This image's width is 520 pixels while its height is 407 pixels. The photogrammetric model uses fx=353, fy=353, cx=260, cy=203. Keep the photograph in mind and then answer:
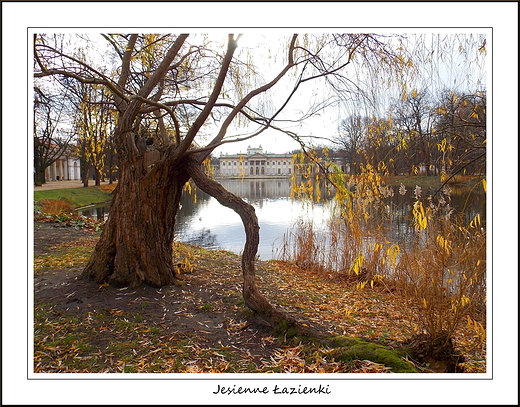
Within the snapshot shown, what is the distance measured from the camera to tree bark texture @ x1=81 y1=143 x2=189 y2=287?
3693 millimetres

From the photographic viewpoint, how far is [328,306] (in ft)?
13.3

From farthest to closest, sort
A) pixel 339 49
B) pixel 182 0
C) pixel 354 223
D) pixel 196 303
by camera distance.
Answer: pixel 354 223
pixel 196 303
pixel 339 49
pixel 182 0

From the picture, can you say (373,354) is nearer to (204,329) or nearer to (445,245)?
(445,245)

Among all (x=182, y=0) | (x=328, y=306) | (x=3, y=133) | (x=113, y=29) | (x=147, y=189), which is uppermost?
(x=182, y=0)

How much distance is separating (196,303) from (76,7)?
8.64 ft

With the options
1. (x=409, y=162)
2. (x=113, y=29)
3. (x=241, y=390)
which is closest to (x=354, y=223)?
(x=409, y=162)

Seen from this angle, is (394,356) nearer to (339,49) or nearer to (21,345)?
(21,345)

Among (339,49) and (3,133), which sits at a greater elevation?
(339,49)

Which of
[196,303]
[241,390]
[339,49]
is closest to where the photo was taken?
[241,390]

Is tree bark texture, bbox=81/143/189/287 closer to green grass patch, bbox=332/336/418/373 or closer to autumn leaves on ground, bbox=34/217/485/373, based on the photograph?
autumn leaves on ground, bbox=34/217/485/373

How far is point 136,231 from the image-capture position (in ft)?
12.1

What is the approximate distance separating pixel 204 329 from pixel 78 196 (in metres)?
13.7

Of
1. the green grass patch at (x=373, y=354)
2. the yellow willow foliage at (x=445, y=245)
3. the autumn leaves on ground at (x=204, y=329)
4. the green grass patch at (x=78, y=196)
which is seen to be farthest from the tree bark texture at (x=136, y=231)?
the green grass patch at (x=78, y=196)

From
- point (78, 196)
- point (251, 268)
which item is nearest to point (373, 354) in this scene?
point (251, 268)
